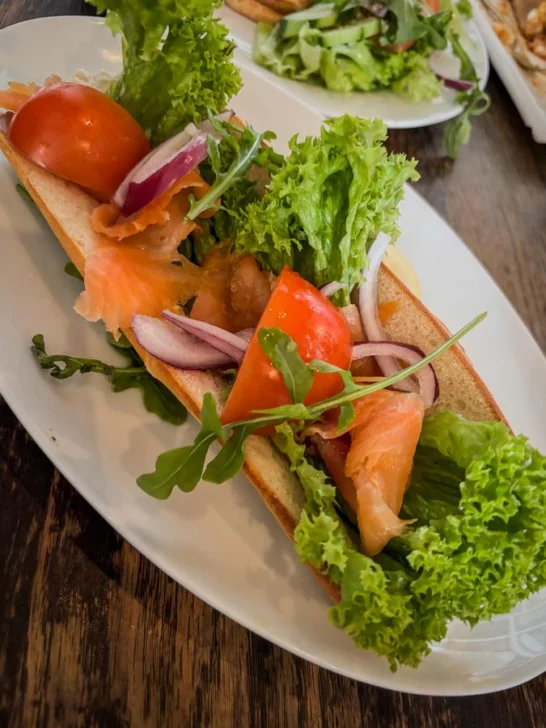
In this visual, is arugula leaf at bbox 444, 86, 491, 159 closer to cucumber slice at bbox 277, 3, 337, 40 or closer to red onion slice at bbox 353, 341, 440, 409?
cucumber slice at bbox 277, 3, 337, 40

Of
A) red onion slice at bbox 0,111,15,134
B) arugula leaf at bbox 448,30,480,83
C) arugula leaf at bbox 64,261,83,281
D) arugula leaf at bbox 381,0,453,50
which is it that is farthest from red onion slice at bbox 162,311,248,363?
arugula leaf at bbox 448,30,480,83

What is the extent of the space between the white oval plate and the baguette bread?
132cm

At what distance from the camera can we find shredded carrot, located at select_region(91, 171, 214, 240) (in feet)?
5.64

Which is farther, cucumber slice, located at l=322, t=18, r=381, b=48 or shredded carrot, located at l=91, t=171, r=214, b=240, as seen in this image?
cucumber slice, located at l=322, t=18, r=381, b=48

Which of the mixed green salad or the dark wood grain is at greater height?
the mixed green salad

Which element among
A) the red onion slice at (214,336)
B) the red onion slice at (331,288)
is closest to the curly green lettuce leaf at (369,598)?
the red onion slice at (214,336)

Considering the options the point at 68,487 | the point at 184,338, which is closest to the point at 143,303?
the point at 184,338

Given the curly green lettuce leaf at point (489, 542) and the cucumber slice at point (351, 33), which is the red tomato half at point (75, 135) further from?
the cucumber slice at point (351, 33)

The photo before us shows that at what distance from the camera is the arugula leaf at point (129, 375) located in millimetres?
1613

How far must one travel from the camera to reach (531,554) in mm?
1324

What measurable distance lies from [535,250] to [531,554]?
2.20 meters

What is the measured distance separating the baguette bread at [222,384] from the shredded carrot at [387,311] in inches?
0.4

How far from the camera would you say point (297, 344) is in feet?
5.11

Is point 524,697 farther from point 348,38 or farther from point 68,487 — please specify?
point 348,38
